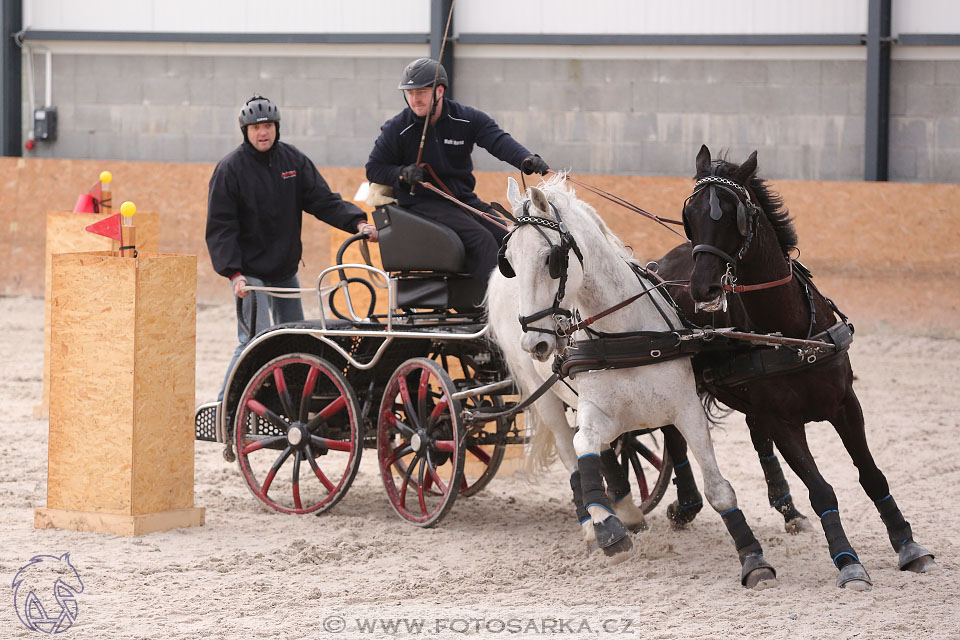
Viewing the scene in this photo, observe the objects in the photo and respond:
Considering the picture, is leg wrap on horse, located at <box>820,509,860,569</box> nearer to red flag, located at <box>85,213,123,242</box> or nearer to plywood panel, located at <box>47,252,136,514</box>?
plywood panel, located at <box>47,252,136,514</box>

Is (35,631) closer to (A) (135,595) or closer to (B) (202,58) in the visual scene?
(A) (135,595)

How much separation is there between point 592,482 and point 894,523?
1.17 metres

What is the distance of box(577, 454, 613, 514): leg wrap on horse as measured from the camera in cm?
427

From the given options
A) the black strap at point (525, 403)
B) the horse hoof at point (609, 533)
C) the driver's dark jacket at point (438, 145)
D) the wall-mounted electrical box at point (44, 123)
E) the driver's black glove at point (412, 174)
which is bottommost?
the horse hoof at point (609, 533)

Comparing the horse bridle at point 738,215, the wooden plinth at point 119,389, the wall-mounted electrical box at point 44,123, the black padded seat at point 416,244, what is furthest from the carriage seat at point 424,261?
the wall-mounted electrical box at point 44,123

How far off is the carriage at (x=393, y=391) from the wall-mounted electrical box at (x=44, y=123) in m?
8.09

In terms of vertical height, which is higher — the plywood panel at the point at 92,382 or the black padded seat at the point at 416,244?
the black padded seat at the point at 416,244

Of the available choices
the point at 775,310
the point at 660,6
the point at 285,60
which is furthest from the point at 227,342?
the point at 775,310

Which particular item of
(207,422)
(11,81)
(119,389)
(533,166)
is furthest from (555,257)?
(11,81)

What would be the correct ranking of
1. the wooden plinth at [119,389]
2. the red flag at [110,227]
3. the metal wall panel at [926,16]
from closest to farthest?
the wooden plinth at [119,389]
the red flag at [110,227]
the metal wall panel at [926,16]

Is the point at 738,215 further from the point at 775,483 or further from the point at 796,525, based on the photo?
the point at 796,525

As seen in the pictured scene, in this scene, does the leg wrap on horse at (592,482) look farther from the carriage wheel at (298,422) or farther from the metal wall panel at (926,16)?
the metal wall panel at (926,16)

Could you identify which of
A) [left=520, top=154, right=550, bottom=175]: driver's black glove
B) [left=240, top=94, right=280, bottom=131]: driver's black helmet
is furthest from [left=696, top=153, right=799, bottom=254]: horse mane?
[left=240, top=94, right=280, bottom=131]: driver's black helmet

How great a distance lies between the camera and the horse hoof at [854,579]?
13.7ft
